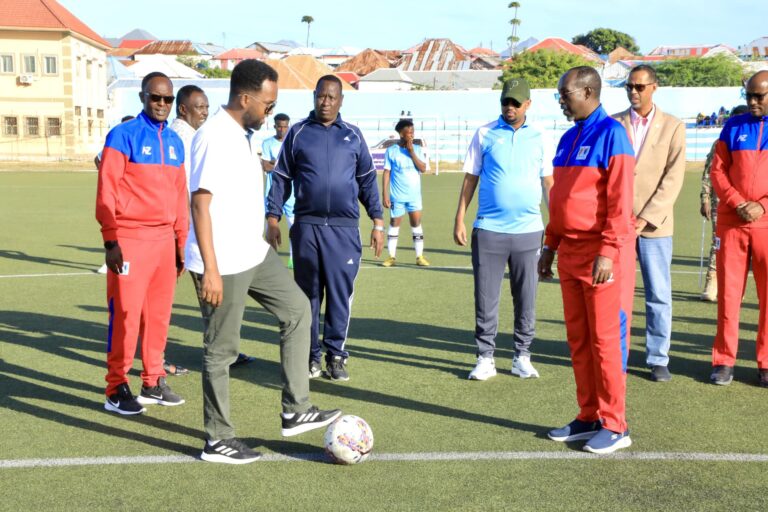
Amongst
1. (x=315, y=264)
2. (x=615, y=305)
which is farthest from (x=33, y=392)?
(x=615, y=305)

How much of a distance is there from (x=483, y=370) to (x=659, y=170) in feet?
6.86

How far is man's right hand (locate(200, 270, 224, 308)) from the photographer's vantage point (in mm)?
4980

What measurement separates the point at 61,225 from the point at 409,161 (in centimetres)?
915

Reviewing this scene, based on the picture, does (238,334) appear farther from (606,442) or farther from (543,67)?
(543,67)

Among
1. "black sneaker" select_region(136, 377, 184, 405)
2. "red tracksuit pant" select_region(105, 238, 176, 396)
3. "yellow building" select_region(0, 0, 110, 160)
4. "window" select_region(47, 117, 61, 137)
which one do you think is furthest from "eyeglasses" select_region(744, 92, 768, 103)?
"window" select_region(47, 117, 61, 137)

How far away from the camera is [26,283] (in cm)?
1201

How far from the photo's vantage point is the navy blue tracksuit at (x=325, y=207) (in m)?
7.15

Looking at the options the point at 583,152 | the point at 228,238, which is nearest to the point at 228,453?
the point at 228,238

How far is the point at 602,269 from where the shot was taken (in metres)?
5.21

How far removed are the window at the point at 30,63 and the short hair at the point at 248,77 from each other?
56.7m

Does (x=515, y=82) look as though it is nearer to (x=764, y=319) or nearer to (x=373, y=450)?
(x=764, y=319)

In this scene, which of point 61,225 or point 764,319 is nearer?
point 764,319

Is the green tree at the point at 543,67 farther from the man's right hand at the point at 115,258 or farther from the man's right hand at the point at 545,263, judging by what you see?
the man's right hand at the point at 115,258

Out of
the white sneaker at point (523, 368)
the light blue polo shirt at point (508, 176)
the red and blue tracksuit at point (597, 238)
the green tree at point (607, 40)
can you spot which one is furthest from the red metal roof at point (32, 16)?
the green tree at point (607, 40)
